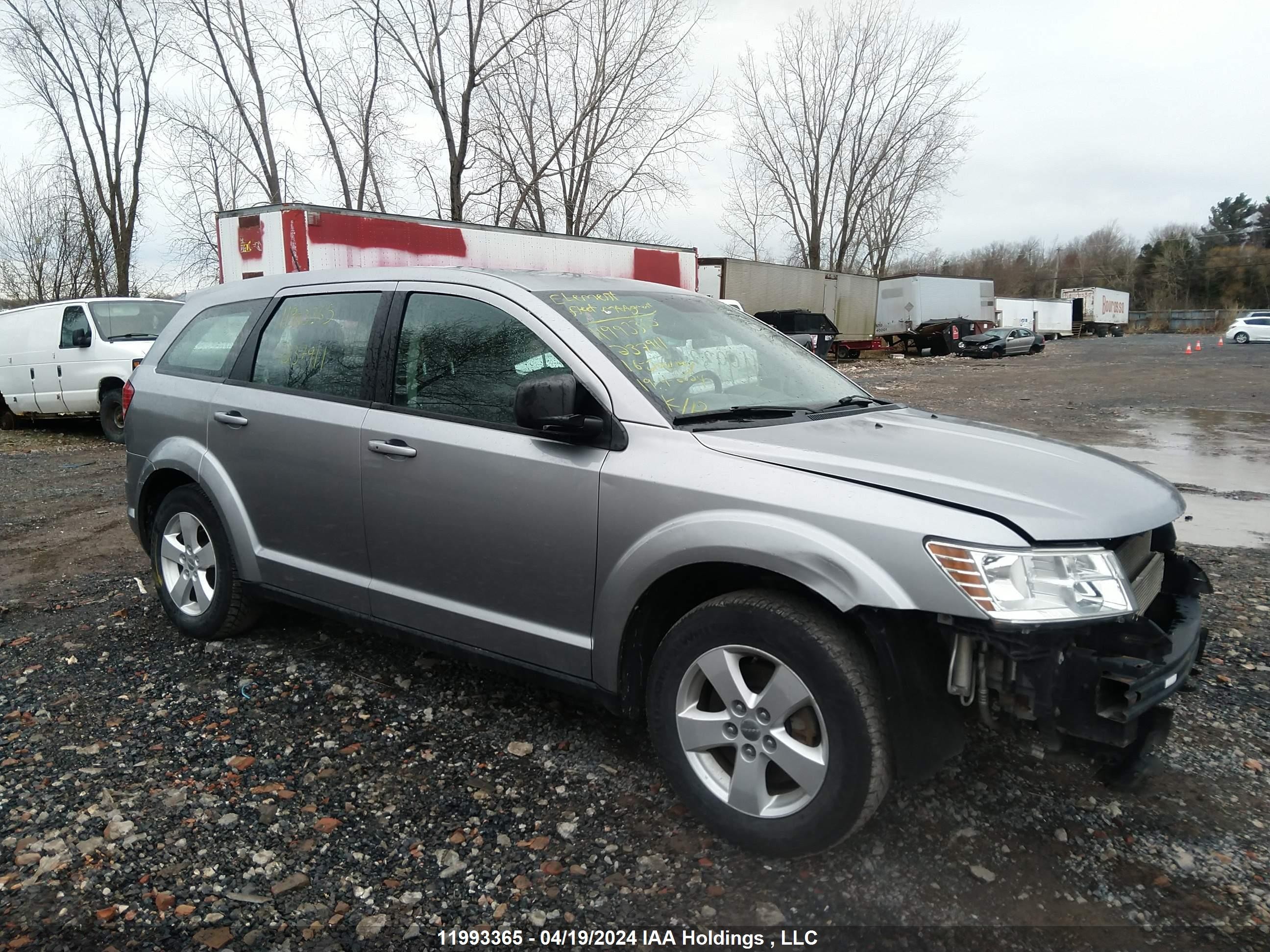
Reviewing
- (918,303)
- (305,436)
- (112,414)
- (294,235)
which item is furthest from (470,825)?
(918,303)

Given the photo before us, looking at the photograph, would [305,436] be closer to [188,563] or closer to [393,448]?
[393,448]

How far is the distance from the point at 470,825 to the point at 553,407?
52.8 inches

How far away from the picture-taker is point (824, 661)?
7.51ft

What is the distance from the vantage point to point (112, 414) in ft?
37.8

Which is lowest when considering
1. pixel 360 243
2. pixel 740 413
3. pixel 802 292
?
pixel 740 413

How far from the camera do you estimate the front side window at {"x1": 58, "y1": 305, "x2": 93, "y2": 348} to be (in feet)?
37.8

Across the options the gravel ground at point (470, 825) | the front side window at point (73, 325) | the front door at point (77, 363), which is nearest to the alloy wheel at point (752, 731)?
the gravel ground at point (470, 825)

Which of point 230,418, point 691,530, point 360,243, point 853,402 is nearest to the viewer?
point 691,530

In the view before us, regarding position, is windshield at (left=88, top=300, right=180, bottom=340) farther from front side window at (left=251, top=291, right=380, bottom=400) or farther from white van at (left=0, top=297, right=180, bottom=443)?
front side window at (left=251, top=291, right=380, bottom=400)

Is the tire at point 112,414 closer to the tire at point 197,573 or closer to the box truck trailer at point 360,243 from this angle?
the box truck trailer at point 360,243

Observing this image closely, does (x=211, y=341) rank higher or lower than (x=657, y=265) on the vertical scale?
lower

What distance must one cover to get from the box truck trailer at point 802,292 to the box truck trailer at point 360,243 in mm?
7574

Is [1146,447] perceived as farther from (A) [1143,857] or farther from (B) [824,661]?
(B) [824,661]

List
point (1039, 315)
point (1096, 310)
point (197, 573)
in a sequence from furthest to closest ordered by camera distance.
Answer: point (1096, 310) → point (1039, 315) → point (197, 573)
